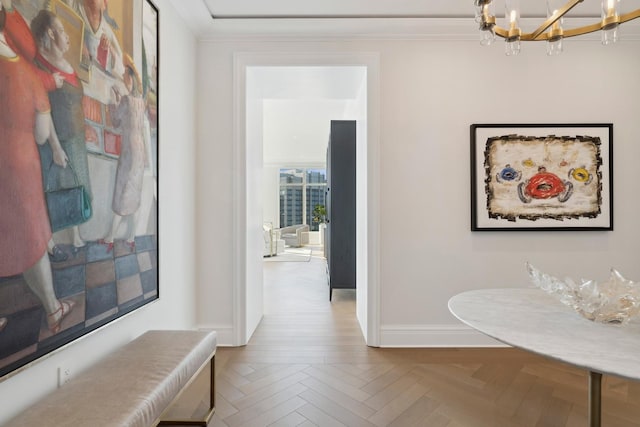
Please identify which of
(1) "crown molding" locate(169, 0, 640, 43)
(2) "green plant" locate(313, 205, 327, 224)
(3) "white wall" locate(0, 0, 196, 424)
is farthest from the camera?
(2) "green plant" locate(313, 205, 327, 224)

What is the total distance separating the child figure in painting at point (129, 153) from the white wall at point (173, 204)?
286 millimetres

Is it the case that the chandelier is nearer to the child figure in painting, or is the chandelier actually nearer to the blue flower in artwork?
the blue flower in artwork

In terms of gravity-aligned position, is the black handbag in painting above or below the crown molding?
below

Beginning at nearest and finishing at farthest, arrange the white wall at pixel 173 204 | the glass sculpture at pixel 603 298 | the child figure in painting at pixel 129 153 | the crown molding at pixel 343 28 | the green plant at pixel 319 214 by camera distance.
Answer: the glass sculpture at pixel 603 298 < the child figure in painting at pixel 129 153 < the white wall at pixel 173 204 < the crown molding at pixel 343 28 < the green plant at pixel 319 214

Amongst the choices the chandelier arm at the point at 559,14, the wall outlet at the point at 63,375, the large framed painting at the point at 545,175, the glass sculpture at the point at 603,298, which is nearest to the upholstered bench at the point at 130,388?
the wall outlet at the point at 63,375

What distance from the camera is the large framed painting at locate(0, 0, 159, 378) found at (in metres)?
1.09

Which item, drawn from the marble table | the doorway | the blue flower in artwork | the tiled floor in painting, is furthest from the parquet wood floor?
the blue flower in artwork

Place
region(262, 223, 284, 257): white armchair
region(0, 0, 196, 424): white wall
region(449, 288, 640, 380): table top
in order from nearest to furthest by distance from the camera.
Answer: region(449, 288, 640, 380): table top, region(0, 0, 196, 424): white wall, region(262, 223, 284, 257): white armchair

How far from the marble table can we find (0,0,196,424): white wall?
1.67m

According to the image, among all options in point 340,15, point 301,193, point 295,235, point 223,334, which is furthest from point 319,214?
point 340,15

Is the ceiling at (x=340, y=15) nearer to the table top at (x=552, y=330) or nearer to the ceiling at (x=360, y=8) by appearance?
the ceiling at (x=360, y=8)

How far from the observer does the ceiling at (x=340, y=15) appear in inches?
95.3

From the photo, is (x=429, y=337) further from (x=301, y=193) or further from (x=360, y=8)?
(x=301, y=193)

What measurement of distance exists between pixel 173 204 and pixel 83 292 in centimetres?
100
